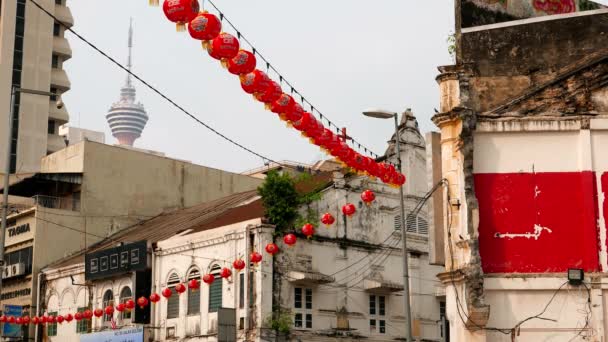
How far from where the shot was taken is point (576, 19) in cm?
2697

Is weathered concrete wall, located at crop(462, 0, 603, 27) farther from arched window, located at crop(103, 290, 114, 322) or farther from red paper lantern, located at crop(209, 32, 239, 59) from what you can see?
arched window, located at crop(103, 290, 114, 322)

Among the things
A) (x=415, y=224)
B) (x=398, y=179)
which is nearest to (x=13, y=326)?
(x=415, y=224)

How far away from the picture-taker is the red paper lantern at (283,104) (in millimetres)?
24531

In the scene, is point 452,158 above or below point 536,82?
below

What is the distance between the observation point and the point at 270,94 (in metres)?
24.0

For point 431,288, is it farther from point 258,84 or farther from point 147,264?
point 258,84

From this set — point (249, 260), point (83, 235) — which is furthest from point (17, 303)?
point (249, 260)

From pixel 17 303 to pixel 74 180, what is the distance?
6.61 metres

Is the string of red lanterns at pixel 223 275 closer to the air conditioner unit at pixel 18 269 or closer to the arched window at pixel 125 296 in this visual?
the arched window at pixel 125 296

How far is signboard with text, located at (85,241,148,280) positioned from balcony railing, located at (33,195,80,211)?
6.20m

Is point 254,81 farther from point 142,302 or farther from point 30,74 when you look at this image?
point 30,74

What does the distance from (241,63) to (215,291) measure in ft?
69.4

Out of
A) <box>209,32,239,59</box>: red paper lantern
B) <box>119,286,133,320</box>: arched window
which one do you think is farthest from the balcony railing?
<box>209,32,239,59</box>: red paper lantern

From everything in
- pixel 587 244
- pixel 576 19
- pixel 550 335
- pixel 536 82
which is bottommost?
pixel 550 335
